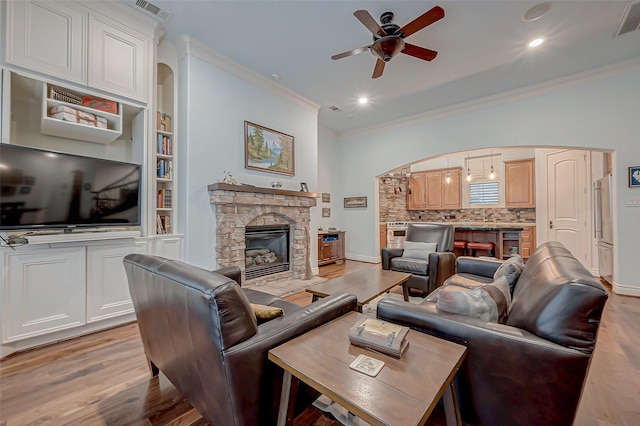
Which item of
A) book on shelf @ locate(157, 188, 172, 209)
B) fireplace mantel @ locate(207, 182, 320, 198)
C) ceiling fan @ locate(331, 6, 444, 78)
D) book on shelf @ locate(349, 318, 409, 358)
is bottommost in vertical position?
book on shelf @ locate(349, 318, 409, 358)

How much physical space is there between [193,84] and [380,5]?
238 cm

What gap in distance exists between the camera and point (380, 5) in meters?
2.63

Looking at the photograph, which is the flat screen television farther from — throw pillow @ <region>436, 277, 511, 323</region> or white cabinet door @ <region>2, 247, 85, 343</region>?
throw pillow @ <region>436, 277, 511, 323</region>

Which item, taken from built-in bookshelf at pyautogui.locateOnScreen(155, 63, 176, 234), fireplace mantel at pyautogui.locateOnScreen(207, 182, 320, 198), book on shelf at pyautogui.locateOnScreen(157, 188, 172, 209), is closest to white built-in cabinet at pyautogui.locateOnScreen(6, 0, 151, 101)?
built-in bookshelf at pyautogui.locateOnScreen(155, 63, 176, 234)

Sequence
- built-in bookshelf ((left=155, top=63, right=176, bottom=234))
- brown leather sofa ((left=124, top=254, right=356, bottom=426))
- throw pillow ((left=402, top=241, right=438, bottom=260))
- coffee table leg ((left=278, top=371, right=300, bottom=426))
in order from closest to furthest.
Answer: brown leather sofa ((left=124, top=254, right=356, bottom=426)) → coffee table leg ((left=278, top=371, right=300, bottom=426)) → built-in bookshelf ((left=155, top=63, right=176, bottom=234)) → throw pillow ((left=402, top=241, right=438, bottom=260))

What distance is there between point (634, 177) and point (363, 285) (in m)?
4.22

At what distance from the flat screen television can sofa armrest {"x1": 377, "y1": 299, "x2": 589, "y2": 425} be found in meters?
3.04

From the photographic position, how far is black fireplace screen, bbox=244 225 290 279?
4.07 m

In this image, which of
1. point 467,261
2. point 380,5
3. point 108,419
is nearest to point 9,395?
point 108,419

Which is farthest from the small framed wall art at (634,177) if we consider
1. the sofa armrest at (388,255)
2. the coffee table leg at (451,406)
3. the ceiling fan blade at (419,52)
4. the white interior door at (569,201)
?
the coffee table leg at (451,406)

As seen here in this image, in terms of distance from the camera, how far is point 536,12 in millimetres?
2684

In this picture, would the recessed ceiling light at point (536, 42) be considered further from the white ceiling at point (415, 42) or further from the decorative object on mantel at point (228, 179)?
the decorative object on mantel at point (228, 179)

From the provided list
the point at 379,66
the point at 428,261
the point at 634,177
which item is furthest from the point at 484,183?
the point at 379,66

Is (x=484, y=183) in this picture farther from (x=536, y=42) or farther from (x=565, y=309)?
(x=565, y=309)
